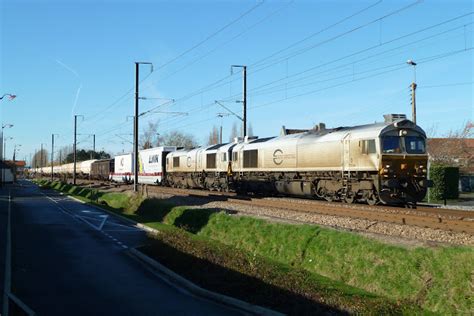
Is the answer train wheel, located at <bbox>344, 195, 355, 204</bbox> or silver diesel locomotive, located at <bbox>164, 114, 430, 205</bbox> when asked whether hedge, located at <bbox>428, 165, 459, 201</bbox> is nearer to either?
silver diesel locomotive, located at <bbox>164, 114, 430, 205</bbox>

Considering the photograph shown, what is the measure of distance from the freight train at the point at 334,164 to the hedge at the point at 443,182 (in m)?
8.58

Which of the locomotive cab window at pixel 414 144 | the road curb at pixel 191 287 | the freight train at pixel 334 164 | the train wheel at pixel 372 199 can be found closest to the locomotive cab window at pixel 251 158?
the freight train at pixel 334 164

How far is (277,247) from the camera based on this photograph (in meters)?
13.8

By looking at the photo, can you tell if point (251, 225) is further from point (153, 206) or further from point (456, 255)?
point (153, 206)

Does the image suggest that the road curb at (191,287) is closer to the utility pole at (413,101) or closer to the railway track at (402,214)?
the railway track at (402,214)

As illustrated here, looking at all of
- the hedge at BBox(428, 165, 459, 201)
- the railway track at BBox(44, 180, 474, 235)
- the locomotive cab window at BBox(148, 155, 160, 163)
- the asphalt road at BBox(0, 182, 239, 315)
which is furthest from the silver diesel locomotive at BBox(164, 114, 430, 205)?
the locomotive cab window at BBox(148, 155, 160, 163)

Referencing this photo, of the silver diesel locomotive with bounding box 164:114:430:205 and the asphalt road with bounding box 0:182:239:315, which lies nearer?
the asphalt road with bounding box 0:182:239:315

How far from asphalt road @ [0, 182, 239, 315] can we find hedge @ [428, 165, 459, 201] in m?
19.9

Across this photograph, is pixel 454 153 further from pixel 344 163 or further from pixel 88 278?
pixel 88 278

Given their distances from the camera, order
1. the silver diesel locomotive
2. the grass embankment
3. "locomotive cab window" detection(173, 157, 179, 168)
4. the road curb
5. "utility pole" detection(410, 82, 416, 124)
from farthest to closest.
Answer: "locomotive cab window" detection(173, 157, 179, 168), "utility pole" detection(410, 82, 416, 124), the silver diesel locomotive, the grass embankment, the road curb

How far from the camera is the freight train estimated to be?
20969 mm

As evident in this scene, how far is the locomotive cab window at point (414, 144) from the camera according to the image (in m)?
21.5

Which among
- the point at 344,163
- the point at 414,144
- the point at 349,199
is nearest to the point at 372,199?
the point at 349,199

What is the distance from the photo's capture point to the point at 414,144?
856 inches
